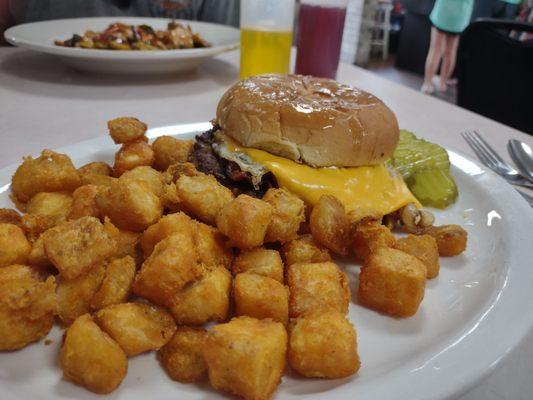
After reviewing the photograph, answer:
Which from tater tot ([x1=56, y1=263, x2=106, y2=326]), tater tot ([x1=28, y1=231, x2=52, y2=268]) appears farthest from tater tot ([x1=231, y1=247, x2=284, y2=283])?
tater tot ([x1=28, y1=231, x2=52, y2=268])

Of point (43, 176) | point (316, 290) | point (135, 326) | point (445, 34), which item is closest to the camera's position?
point (135, 326)

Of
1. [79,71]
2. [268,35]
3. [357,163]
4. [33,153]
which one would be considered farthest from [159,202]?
[79,71]

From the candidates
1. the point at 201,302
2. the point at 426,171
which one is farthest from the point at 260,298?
the point at 426,171

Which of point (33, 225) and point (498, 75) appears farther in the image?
point (498, 75)

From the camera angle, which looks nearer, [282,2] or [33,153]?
[33,153]

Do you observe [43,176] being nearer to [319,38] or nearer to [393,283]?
[393,283]

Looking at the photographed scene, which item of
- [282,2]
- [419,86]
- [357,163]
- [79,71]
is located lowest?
[419,86]

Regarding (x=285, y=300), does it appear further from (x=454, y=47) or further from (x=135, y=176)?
(x=454, y=47)
